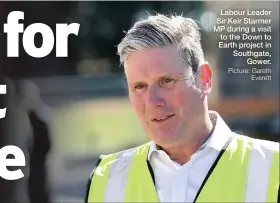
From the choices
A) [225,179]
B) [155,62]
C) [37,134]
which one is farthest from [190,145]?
[37,134]

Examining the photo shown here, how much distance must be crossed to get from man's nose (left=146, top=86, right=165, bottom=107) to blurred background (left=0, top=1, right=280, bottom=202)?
0.30 metres

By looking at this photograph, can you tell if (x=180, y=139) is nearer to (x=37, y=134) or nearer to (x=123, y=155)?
(x=123, y=155)

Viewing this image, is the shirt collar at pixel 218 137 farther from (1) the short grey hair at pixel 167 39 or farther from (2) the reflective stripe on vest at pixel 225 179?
(1) the short grey hair at pixel 167 39

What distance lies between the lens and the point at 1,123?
203cm

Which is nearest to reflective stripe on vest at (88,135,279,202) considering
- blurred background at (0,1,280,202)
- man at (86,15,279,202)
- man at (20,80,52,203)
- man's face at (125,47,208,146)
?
man at (86,15,279,202)

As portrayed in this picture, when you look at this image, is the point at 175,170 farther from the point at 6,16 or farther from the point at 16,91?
the point at 6,16

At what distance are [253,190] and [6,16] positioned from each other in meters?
1.05

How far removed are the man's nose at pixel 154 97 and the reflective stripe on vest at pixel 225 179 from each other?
176 millimetres

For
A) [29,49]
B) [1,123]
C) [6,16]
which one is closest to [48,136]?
[1,123]

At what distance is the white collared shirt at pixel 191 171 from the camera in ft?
5.32

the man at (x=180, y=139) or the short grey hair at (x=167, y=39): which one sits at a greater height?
the short grey hair at (x=167, y=39)

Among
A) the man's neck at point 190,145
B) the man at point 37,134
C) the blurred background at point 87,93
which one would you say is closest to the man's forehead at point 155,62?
the man's neck at point 190,145

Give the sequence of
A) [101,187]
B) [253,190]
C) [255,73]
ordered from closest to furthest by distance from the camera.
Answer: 1. [253,190]
2. [101,187]
3. [255,73]

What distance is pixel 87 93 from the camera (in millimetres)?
2020
